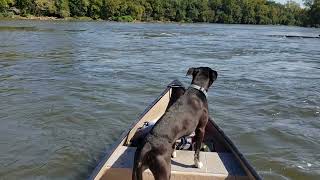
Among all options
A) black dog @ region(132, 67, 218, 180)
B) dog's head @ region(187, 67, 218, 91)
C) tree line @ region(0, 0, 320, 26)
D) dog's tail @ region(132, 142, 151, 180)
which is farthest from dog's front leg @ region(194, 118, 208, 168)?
tree line @ region(0, 0, 320, 26)

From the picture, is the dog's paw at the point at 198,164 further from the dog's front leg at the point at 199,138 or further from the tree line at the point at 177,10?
the tree line at the point at 177,10

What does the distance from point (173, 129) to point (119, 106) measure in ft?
24.7

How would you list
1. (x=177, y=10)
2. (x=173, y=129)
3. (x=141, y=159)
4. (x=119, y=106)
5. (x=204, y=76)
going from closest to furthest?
(x=141, y=159), (x=173, y=129), (x=204, y=76), (x=119, y=106), (x=177, y=10)

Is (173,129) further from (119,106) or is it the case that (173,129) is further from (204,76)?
(119,106)

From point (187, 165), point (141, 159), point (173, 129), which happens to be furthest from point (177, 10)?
point (141, 159)

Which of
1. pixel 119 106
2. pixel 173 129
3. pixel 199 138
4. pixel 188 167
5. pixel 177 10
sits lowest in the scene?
pixel 177 10

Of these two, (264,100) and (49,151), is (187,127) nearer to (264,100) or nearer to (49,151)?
(49,151)

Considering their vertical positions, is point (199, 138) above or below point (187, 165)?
above

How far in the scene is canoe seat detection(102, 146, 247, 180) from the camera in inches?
241

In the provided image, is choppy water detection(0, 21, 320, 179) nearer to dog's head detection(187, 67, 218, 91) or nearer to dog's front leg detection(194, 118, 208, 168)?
dog's front leg detection(194, 118, 208, 168)

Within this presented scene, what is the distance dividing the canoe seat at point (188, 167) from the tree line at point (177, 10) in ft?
285

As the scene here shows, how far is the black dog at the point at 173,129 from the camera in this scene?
526 cm

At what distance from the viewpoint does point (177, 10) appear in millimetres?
129125

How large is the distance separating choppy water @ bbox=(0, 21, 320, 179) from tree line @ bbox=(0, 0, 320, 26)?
73.4 m
